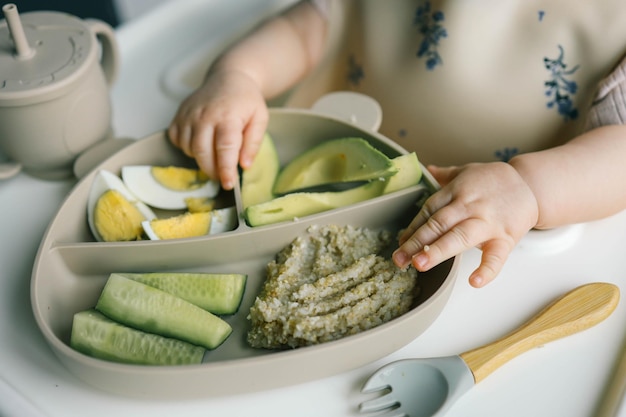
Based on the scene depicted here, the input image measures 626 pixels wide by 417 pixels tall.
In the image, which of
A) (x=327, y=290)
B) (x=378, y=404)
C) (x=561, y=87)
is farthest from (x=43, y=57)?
(x=561, y=87)

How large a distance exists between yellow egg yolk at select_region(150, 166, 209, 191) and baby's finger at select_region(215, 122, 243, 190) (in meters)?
0.03

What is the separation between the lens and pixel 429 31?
875mm

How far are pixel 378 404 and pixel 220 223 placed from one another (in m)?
0.27

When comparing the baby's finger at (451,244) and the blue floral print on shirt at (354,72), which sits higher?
the baby's finger at (451,244)

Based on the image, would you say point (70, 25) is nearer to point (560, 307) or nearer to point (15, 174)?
point (15, 174)

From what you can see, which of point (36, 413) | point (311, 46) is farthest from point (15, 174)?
point (311, 46)

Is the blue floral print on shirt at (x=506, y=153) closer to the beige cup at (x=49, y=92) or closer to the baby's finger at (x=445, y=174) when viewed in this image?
the baby's finger at (x=445, y=174)

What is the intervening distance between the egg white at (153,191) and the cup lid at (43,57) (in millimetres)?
125

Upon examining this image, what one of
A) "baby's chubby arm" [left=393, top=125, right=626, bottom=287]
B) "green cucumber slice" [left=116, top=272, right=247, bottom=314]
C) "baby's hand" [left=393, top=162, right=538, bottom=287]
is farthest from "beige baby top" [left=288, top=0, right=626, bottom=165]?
"green cucumber slice" [left=116, top=272, right=247, bottom=314]

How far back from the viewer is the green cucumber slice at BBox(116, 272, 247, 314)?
0.61 meters

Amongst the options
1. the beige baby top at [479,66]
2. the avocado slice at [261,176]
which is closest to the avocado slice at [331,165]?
the avocado slice at [261,176]

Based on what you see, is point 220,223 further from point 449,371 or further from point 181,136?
point 449,371

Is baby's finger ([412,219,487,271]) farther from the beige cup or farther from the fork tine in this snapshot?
the beige cup

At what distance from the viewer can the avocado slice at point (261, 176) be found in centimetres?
73
